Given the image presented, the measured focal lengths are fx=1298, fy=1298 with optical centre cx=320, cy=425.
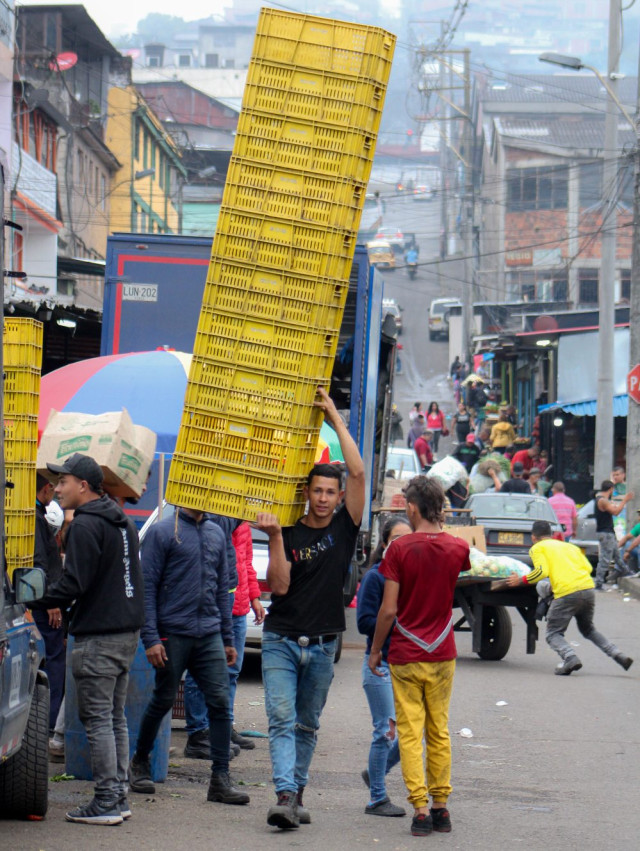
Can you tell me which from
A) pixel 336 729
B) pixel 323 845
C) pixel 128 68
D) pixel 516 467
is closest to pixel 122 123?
pixel 128 68

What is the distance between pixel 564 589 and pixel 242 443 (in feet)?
23.8

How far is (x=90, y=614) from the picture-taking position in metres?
6.68

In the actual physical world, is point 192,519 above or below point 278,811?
above

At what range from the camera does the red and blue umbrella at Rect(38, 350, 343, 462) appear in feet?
34.9

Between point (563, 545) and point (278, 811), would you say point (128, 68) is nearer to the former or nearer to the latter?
point (563, 545)

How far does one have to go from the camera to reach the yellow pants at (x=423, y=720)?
679cm

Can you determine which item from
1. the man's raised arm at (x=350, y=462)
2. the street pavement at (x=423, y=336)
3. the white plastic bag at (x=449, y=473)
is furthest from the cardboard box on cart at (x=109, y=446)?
the street pavement at (x=423, y=336)

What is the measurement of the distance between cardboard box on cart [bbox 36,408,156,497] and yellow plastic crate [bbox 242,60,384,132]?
205 cm

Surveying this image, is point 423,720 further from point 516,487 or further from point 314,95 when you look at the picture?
point 516,487

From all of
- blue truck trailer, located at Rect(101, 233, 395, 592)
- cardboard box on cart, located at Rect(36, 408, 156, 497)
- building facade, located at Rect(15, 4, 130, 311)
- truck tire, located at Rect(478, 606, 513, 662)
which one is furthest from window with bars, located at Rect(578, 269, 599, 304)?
cardboard box on cart, located at Rect(36, 408, 156, 497)

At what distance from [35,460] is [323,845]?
9.15 feet

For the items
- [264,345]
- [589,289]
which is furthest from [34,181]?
[264,345]

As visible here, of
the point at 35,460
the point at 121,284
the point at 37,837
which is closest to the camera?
the point at 37,837

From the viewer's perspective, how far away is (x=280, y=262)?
664cm
